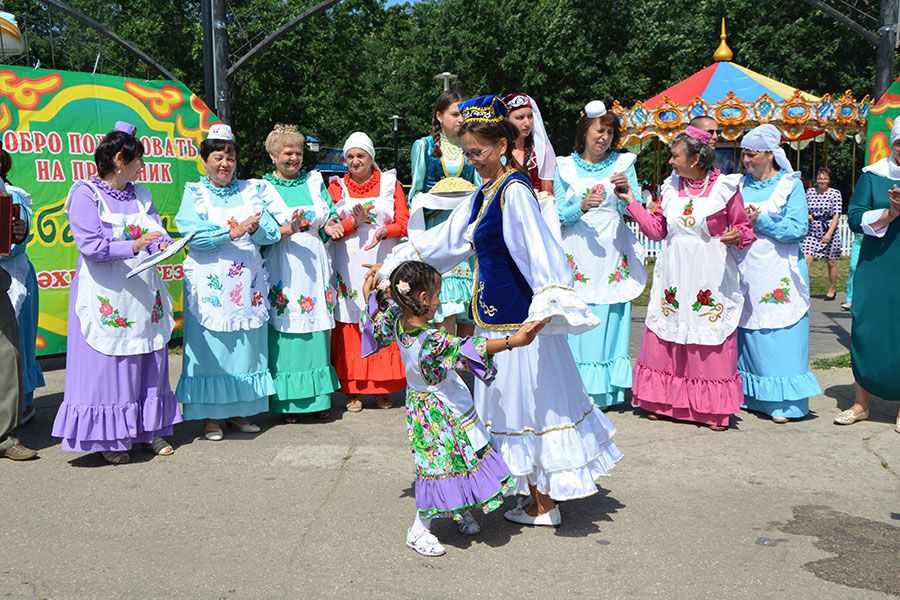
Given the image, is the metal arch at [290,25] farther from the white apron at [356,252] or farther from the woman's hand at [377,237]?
the woman's hand at [377,237]

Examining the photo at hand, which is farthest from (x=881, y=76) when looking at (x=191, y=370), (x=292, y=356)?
(x=191, y=370)

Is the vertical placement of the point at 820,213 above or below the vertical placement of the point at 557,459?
above

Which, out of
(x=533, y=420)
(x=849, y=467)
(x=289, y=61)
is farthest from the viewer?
(x=289, y=61)

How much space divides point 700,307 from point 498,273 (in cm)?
240

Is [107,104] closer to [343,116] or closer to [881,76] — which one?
[881,76]

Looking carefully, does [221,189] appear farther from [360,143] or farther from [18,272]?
[18,272]

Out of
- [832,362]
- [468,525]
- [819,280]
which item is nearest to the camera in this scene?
[468,525]

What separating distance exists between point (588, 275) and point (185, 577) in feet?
11.6

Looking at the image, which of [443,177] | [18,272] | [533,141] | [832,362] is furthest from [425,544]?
[832,362]

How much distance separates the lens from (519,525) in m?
4.14

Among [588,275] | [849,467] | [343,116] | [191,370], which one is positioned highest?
[343,116]

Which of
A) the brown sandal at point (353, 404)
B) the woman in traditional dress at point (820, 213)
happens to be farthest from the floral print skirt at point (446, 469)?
the woman in traditional dress at point (820, 213)

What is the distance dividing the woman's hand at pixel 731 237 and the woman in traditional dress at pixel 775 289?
40 centimetres

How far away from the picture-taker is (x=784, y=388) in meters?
5.95
